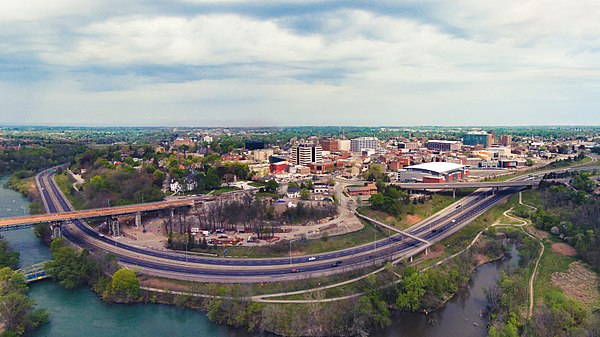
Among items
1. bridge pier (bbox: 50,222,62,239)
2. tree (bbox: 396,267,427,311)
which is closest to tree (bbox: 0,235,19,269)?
bridge pier (bbox: 50,222,62,239)

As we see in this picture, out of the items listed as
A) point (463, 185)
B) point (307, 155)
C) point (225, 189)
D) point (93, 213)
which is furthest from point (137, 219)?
point (307, 155)

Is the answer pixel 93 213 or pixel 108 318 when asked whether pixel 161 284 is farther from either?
pixel 93 213

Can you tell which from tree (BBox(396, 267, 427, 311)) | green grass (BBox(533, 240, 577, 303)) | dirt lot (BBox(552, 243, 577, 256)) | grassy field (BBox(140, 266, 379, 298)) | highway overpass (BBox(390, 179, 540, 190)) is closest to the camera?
tree (BBox(396, 267, 427, 311))

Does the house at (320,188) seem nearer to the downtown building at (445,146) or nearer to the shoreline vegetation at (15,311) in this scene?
the shoreline vegetation at (15,311)

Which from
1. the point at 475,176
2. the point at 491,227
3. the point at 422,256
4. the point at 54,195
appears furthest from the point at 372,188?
the point at 54,195

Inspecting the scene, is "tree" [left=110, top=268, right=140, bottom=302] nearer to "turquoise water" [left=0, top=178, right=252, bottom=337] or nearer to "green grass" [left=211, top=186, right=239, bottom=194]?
"turquoise water" [left=0, top=178, right=252, bottom=337]

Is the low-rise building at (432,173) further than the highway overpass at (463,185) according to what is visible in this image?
Yes

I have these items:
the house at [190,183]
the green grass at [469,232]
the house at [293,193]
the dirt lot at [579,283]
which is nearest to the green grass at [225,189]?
the house at [190,183]

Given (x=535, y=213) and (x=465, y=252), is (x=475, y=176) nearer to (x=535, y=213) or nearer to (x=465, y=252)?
(x=535, y=213)
